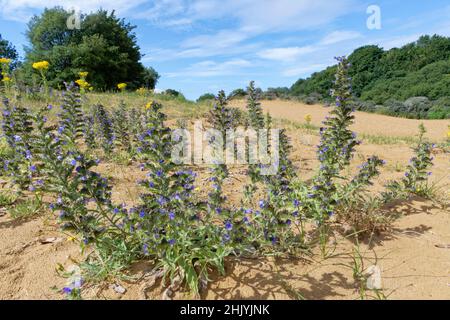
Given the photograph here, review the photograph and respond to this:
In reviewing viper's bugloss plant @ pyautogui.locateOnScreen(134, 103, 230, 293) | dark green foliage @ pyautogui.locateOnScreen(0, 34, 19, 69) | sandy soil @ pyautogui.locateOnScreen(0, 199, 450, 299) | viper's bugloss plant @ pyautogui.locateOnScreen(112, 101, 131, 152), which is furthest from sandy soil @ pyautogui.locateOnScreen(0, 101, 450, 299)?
dark green foliage @ pyautogui.locateOnScreen(0, 34, 19, 69)

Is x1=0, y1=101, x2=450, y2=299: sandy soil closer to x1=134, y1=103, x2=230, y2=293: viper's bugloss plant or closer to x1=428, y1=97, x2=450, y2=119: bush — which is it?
x1=134, y1=103, x2=230, y2=293: viper's bugloss plant

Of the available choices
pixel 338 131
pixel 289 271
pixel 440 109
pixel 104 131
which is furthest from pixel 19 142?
pixel 440 109

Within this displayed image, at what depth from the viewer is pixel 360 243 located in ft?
9.85

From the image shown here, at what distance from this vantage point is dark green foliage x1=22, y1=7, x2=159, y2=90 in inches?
1001

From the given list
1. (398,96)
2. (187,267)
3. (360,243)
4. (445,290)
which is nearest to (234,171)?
(360,243)

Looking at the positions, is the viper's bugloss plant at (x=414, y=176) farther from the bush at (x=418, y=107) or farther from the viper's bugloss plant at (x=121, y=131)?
the bush at (x=418, y=107)

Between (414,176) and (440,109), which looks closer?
(414,176)

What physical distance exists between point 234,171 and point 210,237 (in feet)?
8.53

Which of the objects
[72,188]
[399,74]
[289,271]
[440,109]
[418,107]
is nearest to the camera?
[72,188]

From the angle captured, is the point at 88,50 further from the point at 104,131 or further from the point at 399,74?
the point at 399,74

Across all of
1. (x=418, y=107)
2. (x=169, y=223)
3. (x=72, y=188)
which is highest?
(x=418, y=107)

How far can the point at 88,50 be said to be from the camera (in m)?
25.4

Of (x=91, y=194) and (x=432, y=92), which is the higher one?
(x=432, y=92)
